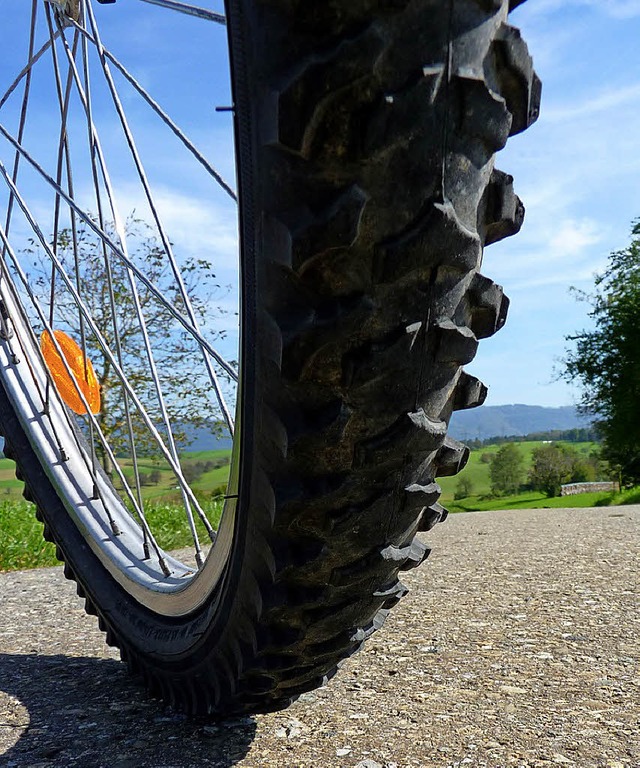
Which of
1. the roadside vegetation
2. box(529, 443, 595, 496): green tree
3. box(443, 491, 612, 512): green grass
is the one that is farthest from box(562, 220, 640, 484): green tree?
box(529, 443, 595, 496): green tree

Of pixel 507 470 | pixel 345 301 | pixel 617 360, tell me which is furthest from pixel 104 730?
pixel 507 470

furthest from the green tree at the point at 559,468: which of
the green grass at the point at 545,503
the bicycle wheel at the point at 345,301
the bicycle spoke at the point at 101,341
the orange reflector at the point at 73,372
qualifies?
the bicycle wheel at the point at 345,301

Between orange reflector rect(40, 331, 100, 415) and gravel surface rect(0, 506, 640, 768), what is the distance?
76cm

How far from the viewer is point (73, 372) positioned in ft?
6.09

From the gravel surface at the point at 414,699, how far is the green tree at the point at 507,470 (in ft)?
173

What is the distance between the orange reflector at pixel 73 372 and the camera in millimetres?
1904

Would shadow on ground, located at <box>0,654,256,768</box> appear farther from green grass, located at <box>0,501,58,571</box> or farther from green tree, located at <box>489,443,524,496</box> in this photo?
green tree, located at <box>489,443,524,496</box>

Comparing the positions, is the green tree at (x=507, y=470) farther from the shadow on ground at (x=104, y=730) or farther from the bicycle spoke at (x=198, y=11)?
the bicycle spoke at (x=198, y=11)

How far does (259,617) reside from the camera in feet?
3.64

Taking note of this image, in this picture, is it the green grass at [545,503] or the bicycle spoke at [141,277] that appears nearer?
the bicycle spoke at [141,277]

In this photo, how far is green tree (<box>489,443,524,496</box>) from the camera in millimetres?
54188

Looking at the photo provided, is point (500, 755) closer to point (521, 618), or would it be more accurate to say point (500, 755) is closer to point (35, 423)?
point (521, 618)

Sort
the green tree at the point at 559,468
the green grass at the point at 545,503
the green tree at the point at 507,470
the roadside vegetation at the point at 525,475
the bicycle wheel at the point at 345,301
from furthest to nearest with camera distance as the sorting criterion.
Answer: the green tree at the point at 507,470 < the green tree at the point at 559,468 < the roadside vegetation at the point at 525,475 < the green grass at the point at 545,503 < the bicycle wheel at the point at 345,301

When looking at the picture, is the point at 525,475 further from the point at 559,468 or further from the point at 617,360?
the point at 617,360
